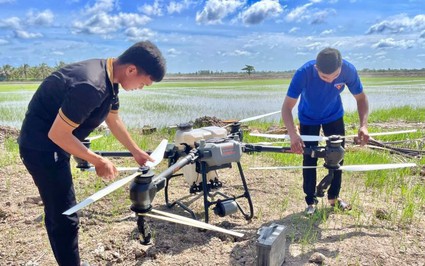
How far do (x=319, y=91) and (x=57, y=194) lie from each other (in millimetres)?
2798

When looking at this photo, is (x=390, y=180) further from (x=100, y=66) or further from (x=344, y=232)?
(x=100, y=66)

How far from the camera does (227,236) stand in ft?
11.8

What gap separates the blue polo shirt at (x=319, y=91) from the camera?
387 cm

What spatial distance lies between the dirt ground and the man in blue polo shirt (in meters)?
0.37

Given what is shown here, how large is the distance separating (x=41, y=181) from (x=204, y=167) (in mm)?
1507

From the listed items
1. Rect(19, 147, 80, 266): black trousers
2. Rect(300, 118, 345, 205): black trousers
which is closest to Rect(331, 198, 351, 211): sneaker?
Rect(300, 118, 345, 205): black trousers

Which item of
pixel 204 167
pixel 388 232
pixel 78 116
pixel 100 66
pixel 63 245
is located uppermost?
pixel 100 66

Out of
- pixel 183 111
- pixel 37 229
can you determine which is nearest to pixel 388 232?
pixel 37 229

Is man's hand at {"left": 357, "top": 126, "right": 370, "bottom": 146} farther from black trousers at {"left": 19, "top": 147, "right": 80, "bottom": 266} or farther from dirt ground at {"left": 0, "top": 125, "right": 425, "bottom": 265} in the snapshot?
black trousers at {"left": 19, "top": 147, "right": 80, "bottom": 266}

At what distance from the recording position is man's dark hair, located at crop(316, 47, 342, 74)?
3.47 m

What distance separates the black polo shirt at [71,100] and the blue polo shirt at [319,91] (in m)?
2.10

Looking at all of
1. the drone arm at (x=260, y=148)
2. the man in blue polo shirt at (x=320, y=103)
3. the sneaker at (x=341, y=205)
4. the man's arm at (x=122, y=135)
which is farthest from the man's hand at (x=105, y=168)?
the sneaker at (x=341, y=205)

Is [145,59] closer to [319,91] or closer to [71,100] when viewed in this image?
[71,100]

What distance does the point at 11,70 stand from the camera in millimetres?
57281
